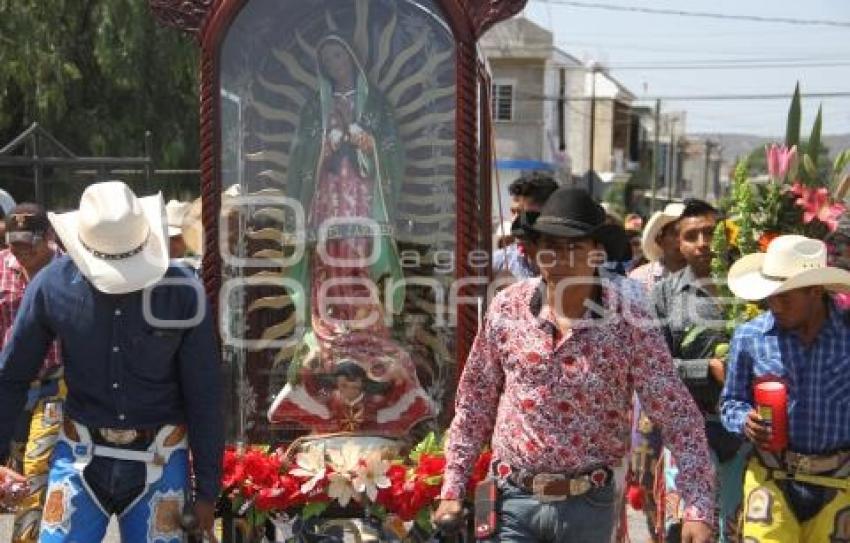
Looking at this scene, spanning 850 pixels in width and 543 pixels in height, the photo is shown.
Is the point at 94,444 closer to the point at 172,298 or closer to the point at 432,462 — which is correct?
the point at 172,298

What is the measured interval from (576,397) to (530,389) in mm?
146

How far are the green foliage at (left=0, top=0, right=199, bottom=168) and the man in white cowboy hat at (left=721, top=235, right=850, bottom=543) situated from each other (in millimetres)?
15110

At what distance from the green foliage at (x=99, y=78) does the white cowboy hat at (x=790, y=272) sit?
14.9 m

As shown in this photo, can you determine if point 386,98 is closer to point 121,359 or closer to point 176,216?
point 121,359

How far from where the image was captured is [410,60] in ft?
18.5

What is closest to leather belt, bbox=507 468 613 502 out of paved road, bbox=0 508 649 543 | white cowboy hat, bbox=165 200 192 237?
paved road, bbox=0 508 649 543

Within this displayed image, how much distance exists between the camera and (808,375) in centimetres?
462

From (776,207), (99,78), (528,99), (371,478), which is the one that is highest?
(528,99)

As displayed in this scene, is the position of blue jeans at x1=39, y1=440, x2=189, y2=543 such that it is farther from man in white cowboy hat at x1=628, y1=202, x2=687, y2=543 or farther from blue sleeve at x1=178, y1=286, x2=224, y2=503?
man in white cowboy hat at x1=628, y1=202, x2=687, y2=543

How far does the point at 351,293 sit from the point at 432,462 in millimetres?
909

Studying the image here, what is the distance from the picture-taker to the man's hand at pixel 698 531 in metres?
3.89

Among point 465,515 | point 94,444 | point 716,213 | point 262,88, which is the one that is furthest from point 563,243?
point 716,213

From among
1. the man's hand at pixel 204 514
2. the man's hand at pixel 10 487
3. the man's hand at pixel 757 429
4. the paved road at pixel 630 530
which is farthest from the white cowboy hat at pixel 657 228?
the man's hand at pixel 10 487

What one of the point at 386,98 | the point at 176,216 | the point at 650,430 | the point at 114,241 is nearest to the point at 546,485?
the point at 114,241
